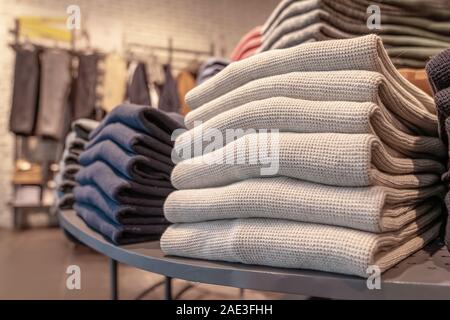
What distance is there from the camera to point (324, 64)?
0.50m

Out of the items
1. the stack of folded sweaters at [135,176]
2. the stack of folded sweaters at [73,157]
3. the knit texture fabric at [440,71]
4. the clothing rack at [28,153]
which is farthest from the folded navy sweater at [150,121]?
the clothing rack at [28,153]

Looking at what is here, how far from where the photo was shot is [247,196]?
1.63ft

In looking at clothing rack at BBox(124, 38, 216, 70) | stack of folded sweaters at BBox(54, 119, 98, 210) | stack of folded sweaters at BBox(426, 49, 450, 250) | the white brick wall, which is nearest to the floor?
stack of folded sweaters at BBox(54, 119, 98, 210)

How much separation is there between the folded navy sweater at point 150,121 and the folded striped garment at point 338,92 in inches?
7.1

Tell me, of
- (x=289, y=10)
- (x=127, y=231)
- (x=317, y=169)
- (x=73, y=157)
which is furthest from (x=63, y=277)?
(x=317, y=169)

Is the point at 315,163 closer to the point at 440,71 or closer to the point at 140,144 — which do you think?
the point at 440,71

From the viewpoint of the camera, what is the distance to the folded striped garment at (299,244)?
1.36ft

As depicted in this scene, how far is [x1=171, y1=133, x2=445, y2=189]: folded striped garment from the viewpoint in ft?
1.41

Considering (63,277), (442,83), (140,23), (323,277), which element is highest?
(140,23)

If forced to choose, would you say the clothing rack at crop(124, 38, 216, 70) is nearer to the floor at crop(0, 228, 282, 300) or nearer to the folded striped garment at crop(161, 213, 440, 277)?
the floor at crop(0, 228, 282, 300)

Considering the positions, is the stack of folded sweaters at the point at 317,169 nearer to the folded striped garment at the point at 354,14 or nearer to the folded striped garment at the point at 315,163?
the folded striped garment at the point at 315,163

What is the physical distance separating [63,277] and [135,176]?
1990mm

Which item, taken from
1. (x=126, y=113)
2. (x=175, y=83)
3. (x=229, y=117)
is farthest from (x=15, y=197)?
(x=229, y=117)

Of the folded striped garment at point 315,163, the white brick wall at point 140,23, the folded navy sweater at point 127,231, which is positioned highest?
the white brick wall at point 140,23
